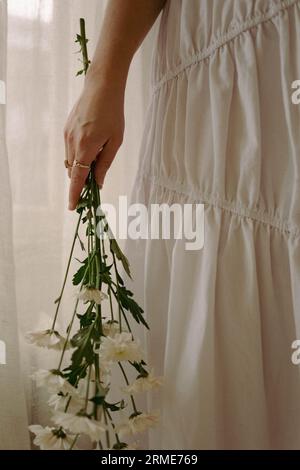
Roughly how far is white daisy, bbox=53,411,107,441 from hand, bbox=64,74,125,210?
314 mm

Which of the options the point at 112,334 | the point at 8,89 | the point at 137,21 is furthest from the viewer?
the point at 8,89

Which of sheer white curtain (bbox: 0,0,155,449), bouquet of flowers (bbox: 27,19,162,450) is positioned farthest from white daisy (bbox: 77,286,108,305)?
sheer white curtain (bbox: 0,0,155,449)

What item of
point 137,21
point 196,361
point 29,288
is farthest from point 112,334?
point 137,21

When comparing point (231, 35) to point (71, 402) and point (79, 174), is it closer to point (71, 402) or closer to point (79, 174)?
point (79, 174)

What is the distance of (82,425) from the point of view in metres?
0.48

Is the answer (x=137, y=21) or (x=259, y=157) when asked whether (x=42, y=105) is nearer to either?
(x=137, y=21)

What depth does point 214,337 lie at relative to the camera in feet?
2.16

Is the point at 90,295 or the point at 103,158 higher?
the point at 103,158

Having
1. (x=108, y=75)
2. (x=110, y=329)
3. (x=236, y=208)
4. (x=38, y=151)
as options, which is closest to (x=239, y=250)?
(x=236, y=208)

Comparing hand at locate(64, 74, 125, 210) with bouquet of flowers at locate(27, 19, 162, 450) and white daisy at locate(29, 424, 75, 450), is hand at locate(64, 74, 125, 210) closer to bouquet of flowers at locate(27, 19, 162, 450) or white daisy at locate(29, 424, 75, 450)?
bouquet of flowers at locate(27, 19, 162, 450)

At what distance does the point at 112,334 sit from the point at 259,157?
314 mm

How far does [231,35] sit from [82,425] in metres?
0.56

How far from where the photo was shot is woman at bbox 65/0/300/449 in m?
0.64
